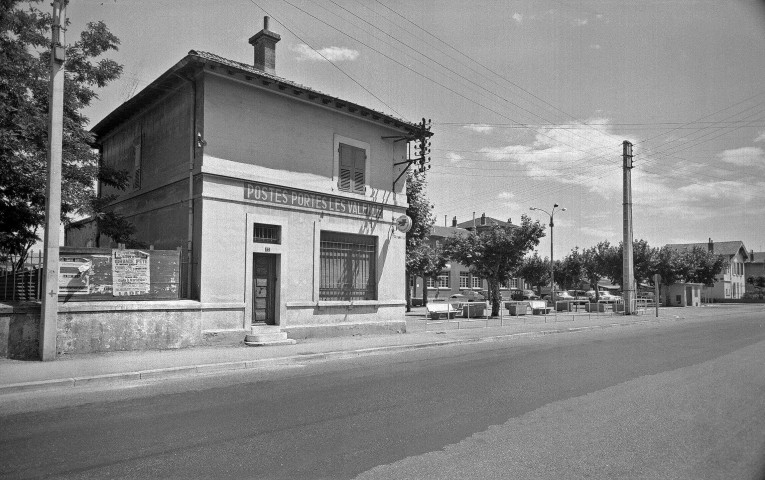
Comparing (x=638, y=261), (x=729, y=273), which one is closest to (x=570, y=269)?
(x=638, y=261)

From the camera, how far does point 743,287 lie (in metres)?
76.8

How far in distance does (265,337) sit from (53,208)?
18.4 feet

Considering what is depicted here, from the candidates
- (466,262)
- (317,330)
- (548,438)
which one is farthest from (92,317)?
(466,262)

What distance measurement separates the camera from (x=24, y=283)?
1148cm

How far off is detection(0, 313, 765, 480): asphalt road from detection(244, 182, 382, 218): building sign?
229 inches

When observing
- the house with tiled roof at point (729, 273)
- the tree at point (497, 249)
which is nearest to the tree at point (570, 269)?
the house with tiled roof at point (729, 273)

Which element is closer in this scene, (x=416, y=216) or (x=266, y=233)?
(x=266, y=233)

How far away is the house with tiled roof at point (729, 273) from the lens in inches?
2764

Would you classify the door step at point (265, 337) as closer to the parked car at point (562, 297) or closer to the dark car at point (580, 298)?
the parked car at point (562, 297)

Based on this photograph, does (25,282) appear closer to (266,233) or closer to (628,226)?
(266,233)

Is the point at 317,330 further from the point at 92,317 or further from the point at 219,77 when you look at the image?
the point at 219,77

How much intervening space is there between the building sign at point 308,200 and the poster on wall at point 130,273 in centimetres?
314

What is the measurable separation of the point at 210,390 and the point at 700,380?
8349 millimetres

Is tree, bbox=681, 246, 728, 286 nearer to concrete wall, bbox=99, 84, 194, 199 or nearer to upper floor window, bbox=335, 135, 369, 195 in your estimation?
upper floor window, bbox=335, 135, 369, 195
